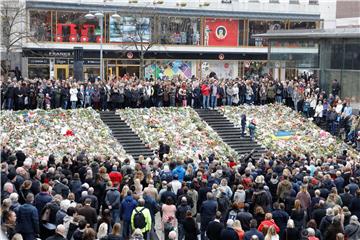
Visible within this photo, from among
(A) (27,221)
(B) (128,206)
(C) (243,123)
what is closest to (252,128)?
(C) (243,123)

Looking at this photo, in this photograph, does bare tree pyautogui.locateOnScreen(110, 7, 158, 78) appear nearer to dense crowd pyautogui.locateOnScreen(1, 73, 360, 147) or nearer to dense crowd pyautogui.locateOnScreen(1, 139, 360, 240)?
dense crowd pyautogui.locateOnScreen(1, 73, 360, 147)

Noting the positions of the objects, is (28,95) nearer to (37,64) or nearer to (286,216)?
(286,216)

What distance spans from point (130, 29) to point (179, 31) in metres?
4.96

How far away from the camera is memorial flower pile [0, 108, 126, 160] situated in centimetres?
2686

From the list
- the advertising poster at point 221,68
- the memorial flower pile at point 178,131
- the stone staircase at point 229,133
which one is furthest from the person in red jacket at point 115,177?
the advertising poster at point 221,68

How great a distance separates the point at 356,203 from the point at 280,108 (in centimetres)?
1842

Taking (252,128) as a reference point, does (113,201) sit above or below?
below

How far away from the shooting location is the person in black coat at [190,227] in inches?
573

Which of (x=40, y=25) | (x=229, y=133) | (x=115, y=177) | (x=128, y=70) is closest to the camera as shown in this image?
(x=115, y=177)

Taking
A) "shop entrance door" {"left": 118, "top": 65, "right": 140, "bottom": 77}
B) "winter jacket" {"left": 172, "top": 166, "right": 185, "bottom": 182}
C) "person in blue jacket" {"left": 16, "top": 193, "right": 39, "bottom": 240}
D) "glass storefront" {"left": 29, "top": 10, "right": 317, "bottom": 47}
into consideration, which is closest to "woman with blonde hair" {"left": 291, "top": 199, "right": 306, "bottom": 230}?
"winter jacket" {"left": 172, "top": 166, "right": 185, "bottom": 182}

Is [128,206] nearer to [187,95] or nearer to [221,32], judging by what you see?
[187,95]

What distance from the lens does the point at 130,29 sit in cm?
5188

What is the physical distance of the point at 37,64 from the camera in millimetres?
50188

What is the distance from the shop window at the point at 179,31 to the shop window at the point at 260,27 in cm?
539
